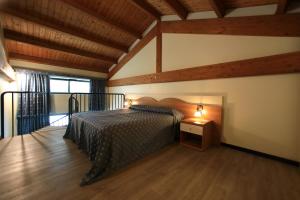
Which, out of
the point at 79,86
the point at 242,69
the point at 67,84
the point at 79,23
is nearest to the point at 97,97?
the point at 79,86

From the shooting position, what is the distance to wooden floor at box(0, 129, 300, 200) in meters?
1.54

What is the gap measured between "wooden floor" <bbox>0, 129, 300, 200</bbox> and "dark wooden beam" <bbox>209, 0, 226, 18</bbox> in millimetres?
2672

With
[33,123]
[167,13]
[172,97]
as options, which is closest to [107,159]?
[172,97]

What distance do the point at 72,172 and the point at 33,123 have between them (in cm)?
422

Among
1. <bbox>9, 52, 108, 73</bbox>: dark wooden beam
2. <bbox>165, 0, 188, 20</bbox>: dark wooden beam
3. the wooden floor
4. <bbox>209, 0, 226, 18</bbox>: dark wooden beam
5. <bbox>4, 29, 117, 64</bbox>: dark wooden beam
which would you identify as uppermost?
<bbox>165, 0, 188, 20</bbox>: dark wooden beam

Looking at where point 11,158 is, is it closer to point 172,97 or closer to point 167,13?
point 172,97

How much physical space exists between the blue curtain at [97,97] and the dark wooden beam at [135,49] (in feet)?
1.97

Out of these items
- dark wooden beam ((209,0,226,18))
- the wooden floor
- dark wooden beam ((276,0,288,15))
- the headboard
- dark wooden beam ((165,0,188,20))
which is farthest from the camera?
dark wooden beam ((165,0,188,20))

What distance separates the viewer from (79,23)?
402 centimetres

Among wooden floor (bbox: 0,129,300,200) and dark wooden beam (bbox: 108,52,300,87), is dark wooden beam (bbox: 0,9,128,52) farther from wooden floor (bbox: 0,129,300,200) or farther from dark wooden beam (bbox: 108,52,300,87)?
wooden floor (bbox: 0,129,300,200)

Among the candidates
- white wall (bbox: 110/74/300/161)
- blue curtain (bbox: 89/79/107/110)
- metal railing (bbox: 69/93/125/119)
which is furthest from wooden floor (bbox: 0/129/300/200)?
blue curtain (bbox: 89/79/107/110)

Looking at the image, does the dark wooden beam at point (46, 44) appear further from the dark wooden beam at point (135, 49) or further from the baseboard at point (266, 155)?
the baseboard at point (266, 155)

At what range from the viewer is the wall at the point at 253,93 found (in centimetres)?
229

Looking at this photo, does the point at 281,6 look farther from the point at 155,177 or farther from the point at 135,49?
the point at 135,49
